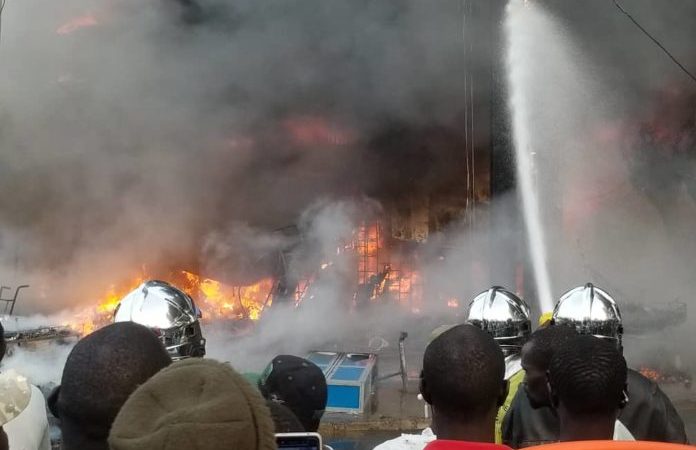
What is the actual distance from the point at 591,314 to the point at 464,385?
1.84 metres

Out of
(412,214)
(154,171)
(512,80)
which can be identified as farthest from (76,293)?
(512,80)

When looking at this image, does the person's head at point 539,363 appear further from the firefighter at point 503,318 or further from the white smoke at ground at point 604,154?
the white smoke at ground at point 604,154

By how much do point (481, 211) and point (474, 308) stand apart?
9.30 metres

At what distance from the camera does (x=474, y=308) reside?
3.59 meters

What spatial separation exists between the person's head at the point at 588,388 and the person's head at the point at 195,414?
39.9 inches

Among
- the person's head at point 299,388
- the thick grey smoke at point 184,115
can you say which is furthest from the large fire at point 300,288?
the person's head at point 299,388

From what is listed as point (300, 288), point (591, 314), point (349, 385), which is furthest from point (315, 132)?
point (591, 314)

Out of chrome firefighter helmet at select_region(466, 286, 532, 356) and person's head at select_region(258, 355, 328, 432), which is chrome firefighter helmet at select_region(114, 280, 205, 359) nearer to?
person's head at select_region(258, 355, 328, 432)

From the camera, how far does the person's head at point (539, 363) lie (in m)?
2.13

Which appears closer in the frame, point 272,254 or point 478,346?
point 478,346

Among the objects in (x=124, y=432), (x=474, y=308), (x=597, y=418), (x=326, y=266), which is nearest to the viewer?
(x=124, y=432)

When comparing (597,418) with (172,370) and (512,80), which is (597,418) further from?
(512,80)

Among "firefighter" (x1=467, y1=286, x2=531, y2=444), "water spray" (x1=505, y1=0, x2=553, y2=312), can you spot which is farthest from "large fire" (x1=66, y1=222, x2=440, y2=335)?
"firefighter" (x1=467, y1=286, x2=531, y2=444)

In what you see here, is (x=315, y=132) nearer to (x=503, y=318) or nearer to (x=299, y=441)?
(x=503, y=318)
